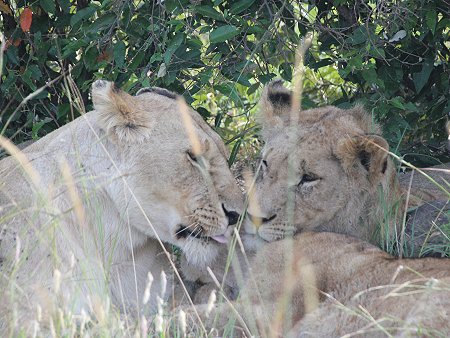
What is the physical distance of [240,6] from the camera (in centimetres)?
462

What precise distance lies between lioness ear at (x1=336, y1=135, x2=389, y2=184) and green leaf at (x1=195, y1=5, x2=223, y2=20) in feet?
3.23

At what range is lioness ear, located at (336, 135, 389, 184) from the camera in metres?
3.96

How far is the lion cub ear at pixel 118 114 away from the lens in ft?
12.0

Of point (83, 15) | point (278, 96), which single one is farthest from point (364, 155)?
point (83, 15)

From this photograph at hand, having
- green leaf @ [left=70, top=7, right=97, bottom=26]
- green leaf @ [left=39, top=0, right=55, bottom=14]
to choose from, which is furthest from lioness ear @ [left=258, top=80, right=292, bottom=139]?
green leaf @ [left=39, top=0, right=55, bottom=14]

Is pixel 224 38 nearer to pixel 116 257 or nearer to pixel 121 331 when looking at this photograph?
pixel 116 257

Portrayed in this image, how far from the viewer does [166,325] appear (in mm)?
3248

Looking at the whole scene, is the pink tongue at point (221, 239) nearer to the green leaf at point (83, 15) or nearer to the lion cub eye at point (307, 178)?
the lion cub eye at point (307, 178)

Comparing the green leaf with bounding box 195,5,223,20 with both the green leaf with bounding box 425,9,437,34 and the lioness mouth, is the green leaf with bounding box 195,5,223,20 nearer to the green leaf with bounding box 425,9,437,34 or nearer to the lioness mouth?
the green leaf with bounding box 425,9,437,34

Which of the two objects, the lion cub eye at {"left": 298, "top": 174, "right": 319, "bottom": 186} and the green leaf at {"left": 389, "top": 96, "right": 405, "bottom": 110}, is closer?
the lion cub eye at {"left": 298, "top": 174, "right": 319, "bottom": 186}

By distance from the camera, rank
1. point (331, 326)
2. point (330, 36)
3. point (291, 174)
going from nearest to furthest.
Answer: point (331, 326) → point (291, 174) → point (330, 36)

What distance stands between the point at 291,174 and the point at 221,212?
45 cm

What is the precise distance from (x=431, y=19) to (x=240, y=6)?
3.16ft

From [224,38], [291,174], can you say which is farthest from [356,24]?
[291,174]
